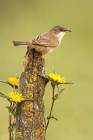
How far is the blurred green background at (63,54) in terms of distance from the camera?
736cm

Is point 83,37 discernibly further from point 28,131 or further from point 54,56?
point 28,131

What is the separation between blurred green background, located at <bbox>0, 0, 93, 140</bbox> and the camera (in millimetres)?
7363

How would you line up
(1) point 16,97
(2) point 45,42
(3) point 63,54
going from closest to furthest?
(1) point 16,97
(2) point 45,42
(3) point 63,54

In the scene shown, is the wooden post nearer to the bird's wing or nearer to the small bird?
the small bird

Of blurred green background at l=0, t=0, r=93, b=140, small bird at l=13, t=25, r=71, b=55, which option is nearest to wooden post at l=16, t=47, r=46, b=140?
small bird at l=13, t=25, r=71, b=55

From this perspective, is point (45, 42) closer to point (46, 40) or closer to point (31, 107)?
point (46, 40)

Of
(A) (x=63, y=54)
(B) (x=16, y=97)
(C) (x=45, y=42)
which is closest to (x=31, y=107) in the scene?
(B) (x=16, y=97)

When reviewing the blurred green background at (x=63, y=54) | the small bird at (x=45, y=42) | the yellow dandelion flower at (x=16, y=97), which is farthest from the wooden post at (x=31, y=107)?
the blurred green background at (x=63, y=54)

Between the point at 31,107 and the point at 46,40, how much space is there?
653 millimetres

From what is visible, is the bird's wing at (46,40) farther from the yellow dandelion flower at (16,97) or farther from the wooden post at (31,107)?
the yellow dandelion flower at (16,97)

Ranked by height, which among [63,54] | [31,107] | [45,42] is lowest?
[31,107]

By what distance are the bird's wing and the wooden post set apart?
351 millimetres

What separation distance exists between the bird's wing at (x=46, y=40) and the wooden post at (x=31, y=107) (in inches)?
13.8

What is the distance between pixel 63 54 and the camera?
32.9 ft
